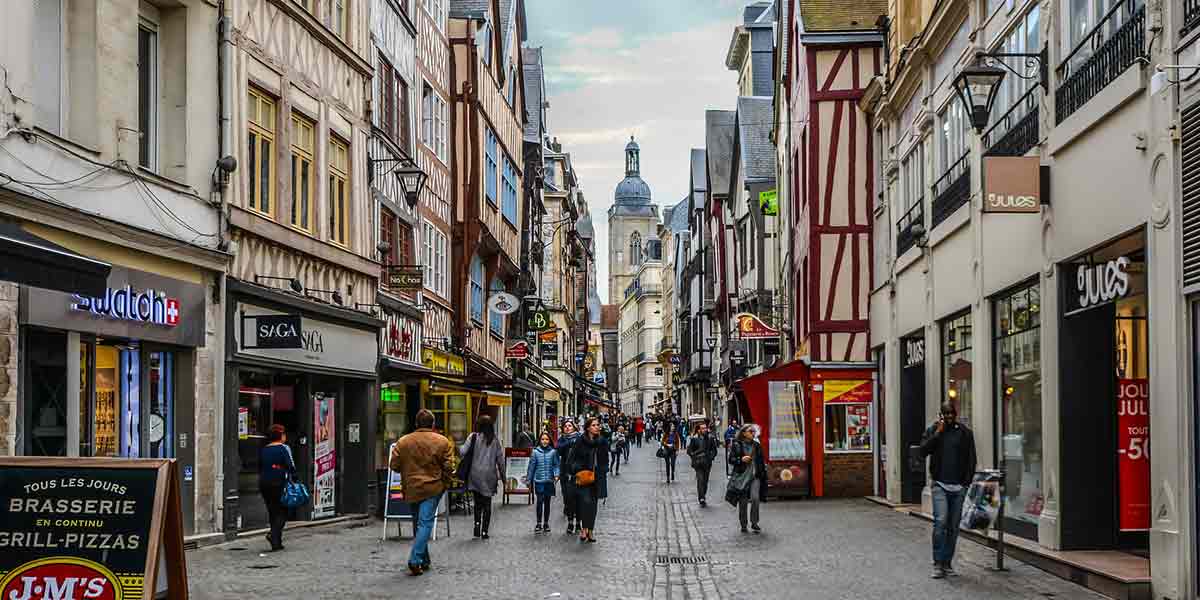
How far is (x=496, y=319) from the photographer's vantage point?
44969mm

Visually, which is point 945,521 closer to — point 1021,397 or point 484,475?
point 1021,397

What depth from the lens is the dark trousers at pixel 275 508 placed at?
17.1 meters

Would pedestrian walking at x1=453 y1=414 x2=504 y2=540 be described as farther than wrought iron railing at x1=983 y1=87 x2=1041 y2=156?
Yes

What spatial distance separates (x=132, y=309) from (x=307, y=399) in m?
6.14

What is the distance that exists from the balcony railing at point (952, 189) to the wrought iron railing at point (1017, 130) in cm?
98

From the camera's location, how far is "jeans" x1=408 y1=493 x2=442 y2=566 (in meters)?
14.6

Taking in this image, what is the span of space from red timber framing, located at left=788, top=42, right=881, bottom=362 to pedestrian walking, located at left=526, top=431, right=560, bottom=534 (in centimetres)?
937

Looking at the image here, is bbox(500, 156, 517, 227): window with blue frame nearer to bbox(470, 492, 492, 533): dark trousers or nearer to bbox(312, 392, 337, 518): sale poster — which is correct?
bbox(312, 392, 337, 518): sale poster

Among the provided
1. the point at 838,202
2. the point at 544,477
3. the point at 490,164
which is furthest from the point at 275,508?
the point at 490,164

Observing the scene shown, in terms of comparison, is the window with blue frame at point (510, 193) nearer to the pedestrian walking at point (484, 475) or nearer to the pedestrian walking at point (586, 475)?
the pedestrian walking at point (586, 475)

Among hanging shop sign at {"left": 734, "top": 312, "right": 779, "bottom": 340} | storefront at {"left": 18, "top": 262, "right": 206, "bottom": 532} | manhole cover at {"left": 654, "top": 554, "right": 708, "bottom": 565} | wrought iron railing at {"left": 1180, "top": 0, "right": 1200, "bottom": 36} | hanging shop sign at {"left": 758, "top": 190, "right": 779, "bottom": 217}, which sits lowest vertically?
manhole cover at {"left": 654, "top": 554, "right": 708, "bottom": 565}

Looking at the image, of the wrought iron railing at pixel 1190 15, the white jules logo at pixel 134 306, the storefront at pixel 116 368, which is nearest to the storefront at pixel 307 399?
the storefront at pixel 116 368

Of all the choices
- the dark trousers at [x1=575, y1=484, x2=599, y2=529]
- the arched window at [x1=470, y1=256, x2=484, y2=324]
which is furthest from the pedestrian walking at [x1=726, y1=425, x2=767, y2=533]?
the arched window at [x1=470, y1=256, x2=484, y2=324]

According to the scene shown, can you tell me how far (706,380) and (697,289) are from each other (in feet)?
28.6
